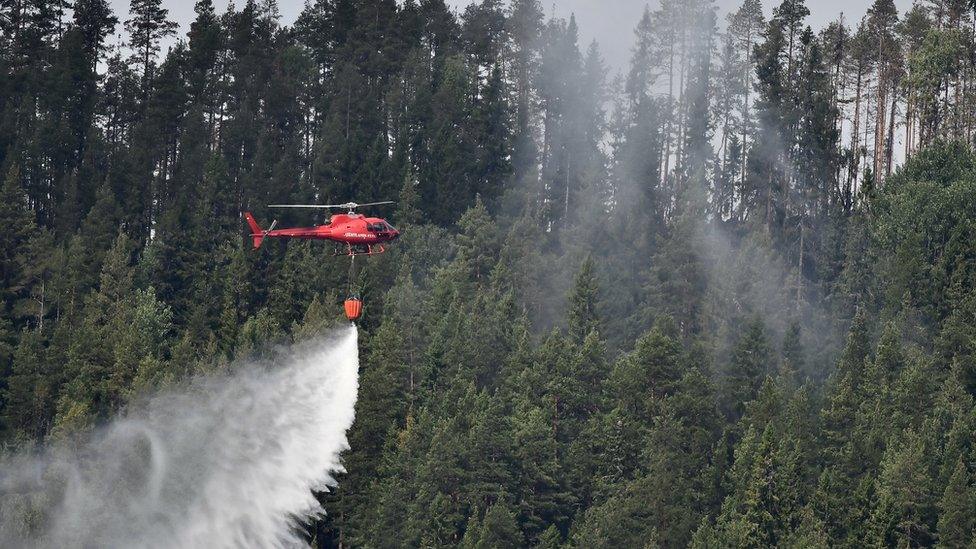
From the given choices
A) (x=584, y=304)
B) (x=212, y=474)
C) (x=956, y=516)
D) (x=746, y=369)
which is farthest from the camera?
(x=584, y=304)

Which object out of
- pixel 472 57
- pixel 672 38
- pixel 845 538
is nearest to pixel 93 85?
pixel 472 57

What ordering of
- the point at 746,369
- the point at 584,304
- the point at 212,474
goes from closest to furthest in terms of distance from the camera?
1. the point at 212,474
2. the point at 746,369
3. the point at 584,304

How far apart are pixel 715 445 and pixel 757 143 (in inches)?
1432

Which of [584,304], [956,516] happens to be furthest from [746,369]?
[956,516]

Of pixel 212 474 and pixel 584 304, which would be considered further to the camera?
pixel 584 304

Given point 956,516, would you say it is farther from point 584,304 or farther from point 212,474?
point 212,474

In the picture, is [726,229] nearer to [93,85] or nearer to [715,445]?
[715,445]

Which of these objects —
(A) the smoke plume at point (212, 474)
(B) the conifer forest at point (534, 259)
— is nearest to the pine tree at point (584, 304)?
(B) the conifer forest at point (534, 259)

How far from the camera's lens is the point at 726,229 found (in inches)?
4658

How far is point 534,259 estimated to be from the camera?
111188mm

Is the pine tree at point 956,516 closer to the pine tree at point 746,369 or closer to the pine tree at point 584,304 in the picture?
the pine tree at point 746,369

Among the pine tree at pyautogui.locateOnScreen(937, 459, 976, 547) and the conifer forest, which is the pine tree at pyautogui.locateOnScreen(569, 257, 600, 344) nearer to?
the conifer forest

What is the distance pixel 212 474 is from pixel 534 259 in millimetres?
32697

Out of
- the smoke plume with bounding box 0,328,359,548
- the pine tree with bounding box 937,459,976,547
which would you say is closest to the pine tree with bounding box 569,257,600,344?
the smoke plume with bounding box 0,328,359,548
